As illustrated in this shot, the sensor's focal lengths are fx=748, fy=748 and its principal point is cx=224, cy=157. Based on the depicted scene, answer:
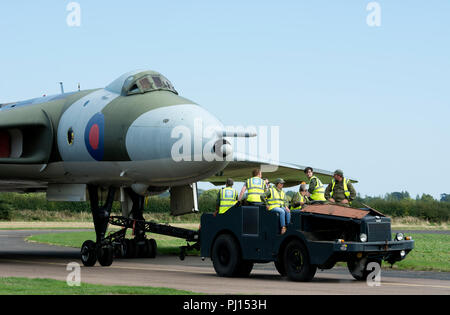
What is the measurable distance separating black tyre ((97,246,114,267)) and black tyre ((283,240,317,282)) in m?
5.52

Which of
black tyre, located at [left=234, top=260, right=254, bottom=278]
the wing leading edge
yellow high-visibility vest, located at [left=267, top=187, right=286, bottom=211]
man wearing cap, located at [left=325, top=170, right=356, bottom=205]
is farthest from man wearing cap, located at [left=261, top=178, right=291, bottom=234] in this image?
the wing leading edge

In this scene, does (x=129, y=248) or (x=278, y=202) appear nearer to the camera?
(x=278, y=202)

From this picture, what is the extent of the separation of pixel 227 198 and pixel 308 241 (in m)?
2.72

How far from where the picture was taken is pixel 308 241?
13422mm

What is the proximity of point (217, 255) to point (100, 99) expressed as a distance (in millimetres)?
5446

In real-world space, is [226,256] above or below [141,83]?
below

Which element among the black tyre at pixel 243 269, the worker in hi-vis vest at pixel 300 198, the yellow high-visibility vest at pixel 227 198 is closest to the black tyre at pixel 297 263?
the black tyre at pixel 243 269

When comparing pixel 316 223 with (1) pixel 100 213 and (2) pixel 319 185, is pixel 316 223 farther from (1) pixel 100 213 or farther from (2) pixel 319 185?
(1) pixel 100 213

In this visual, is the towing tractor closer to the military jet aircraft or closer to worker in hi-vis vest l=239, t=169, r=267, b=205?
worker in hi-vis vest l=239, t=169, r=267, b=205

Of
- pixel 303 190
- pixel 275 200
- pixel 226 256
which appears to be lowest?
pixel 226 256

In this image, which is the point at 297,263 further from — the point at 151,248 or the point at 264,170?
the point at 264,170

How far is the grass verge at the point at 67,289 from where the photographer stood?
1087 centimetres

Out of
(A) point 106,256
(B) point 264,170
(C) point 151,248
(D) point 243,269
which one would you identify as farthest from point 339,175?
(B) point 264,170

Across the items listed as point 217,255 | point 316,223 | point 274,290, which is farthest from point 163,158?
point 274,290
